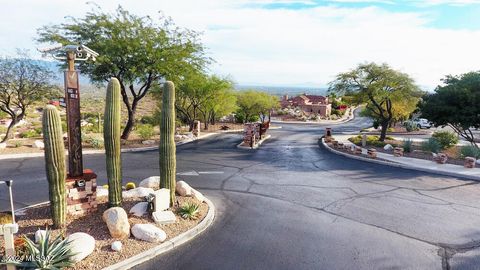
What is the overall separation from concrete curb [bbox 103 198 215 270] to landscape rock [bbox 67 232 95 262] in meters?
0.65

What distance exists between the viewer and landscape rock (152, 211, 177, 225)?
8.96 meters

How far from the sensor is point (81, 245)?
712 centimetres

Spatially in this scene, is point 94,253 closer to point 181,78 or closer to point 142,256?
point 142,256

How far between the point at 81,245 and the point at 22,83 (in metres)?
17.8

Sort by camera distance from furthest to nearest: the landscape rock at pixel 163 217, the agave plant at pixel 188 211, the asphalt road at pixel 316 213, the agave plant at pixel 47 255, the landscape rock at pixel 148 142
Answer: the landscape rock at pixel 148 142
the agave plant at pixel 188 211
the landscape rock at pixel 163 217
the asphalt road at pixel 316 213
the agave plant at pixel 47 255

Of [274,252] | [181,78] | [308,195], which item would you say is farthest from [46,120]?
[181,78]

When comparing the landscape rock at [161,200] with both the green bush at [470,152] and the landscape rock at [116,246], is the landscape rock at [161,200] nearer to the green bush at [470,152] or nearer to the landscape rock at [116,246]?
the landscape rock at [116,246]

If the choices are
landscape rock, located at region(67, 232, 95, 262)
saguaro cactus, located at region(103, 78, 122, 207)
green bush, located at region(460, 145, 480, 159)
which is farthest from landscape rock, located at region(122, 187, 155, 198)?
green bush, located at region(460, 145, 480, 159)

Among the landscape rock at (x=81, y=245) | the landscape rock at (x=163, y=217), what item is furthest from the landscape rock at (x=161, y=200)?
the landscape rock at (x=81, y=245)

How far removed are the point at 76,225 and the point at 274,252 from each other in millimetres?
4990

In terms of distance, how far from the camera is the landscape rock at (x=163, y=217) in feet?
29.4

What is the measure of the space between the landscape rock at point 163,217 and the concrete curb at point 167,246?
26.6 inches

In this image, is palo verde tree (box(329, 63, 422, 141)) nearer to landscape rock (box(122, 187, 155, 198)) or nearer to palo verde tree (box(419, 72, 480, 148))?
palo verde tree (box(419, 72, 480, 148))

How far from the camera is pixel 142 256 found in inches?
293
